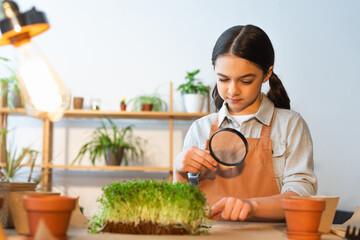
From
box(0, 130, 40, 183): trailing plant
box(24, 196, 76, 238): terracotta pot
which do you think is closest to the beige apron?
box(24, 196, 76, 238): terracotta pot

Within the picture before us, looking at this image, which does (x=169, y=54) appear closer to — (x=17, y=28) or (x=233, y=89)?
(x=233, y=89)

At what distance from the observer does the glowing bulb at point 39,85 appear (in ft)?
2.94

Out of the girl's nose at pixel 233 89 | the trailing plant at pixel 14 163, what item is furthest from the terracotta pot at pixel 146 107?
Answer: the girl's nose at pixel 233 89

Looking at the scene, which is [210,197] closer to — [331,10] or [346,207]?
[346,207]

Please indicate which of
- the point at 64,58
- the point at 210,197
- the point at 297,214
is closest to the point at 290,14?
the point at 64,58

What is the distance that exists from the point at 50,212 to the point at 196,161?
0.78m

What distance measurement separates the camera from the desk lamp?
2.95ft

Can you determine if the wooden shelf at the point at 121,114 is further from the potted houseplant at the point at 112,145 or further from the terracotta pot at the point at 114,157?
the terracotta pot at the point at 114,157

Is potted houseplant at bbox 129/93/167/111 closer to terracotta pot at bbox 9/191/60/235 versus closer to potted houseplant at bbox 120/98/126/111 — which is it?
potted houseplant at bbox 120/98/126/111

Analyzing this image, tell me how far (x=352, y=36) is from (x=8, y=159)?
3.17m

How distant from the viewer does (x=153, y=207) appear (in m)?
1.08

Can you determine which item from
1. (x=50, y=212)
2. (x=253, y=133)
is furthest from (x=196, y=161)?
(x=50, y=212)

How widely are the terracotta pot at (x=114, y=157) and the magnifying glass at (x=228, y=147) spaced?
227 cm

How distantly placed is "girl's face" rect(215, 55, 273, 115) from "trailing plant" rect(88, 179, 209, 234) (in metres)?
0.76
